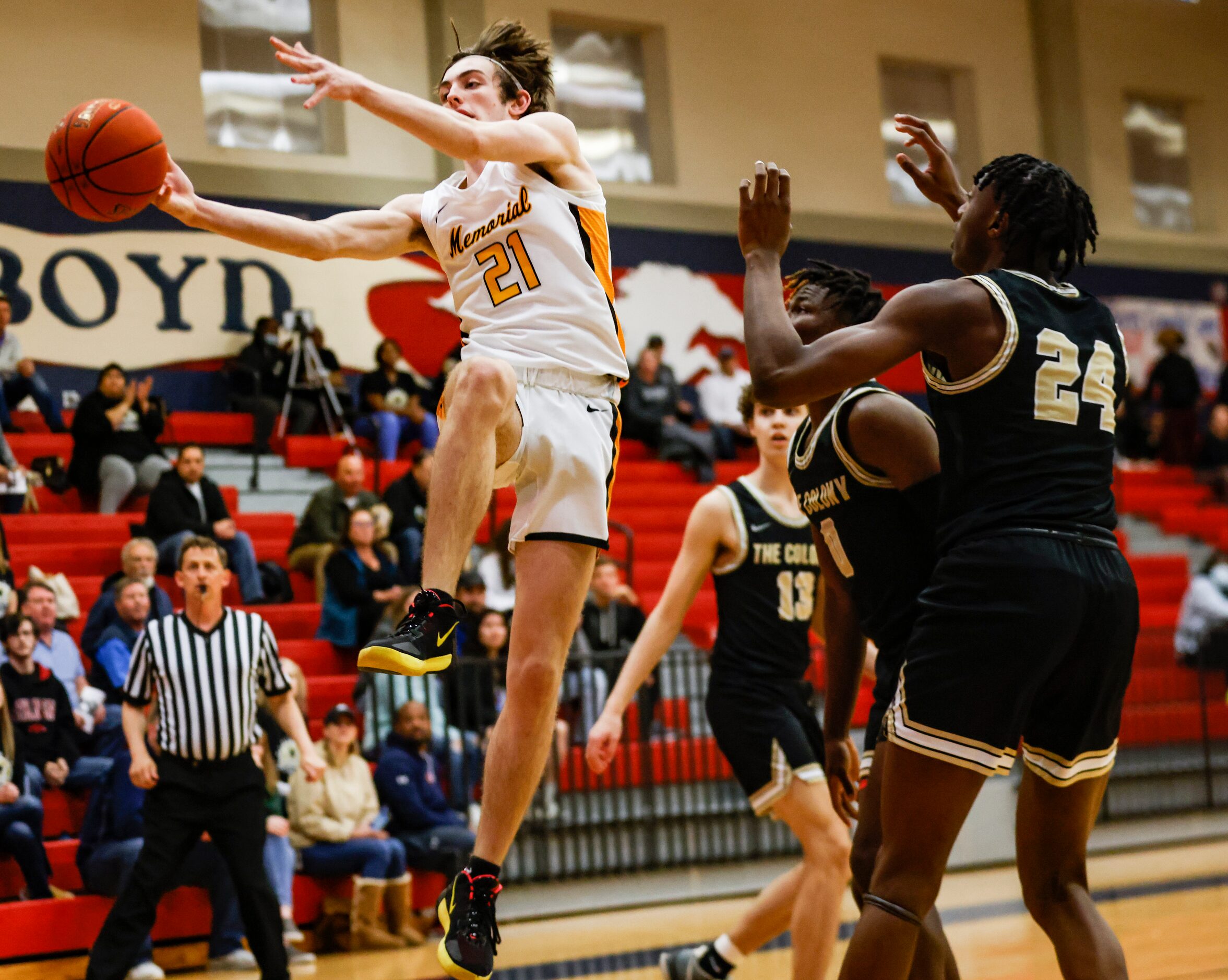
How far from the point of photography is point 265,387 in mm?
13328

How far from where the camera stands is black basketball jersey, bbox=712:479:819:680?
5.55 meters

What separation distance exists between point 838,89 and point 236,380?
8.29 metres

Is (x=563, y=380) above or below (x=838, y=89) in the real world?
below

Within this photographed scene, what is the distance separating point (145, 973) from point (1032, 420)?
5.58 metres

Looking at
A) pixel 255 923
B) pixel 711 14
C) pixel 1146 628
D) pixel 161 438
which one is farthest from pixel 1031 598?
pixel 711 14

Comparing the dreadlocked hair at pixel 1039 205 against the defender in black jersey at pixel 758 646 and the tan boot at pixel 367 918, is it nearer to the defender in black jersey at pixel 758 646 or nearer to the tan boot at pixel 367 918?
the defender in black jersey at pixel 758 646

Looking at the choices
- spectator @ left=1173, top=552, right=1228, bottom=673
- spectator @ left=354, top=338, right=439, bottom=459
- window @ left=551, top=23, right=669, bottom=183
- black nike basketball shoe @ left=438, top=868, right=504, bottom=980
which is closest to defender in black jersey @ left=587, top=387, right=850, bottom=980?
black nike basketball shoe @ left=438, top=868, right=504, bottom=980

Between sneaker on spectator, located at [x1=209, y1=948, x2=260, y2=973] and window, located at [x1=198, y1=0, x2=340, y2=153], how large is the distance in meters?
8.99

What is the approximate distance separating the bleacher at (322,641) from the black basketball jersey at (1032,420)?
5.60 metres

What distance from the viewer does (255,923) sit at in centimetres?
638

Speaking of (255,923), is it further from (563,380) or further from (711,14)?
(711,14)

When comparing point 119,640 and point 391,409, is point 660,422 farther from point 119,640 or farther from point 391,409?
point 119,640

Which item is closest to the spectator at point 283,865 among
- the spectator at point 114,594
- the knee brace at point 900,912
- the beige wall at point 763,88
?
the spectator at point 114,594

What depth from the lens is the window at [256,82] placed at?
14148 mm
